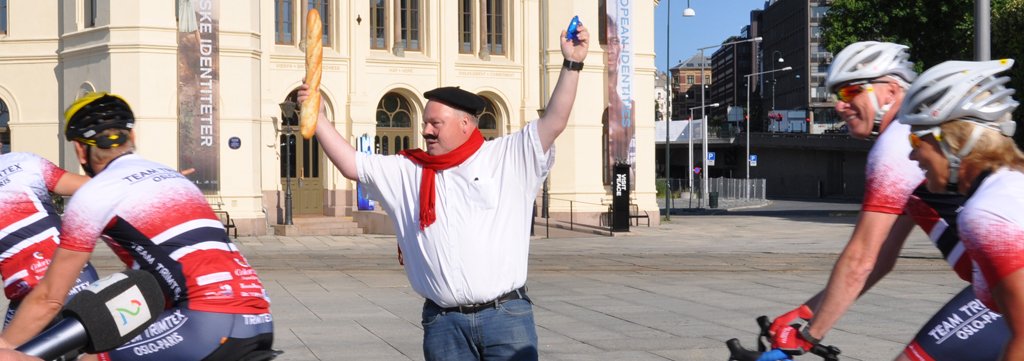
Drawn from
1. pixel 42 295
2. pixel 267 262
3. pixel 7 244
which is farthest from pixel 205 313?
pixel 267 262

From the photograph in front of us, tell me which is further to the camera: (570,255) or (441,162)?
(570,255)

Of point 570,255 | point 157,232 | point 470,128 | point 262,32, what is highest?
point 262,32

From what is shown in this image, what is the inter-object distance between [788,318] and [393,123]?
36701mm

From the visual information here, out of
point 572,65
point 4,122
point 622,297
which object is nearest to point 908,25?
point 4,122

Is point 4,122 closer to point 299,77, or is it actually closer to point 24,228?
point 299,77

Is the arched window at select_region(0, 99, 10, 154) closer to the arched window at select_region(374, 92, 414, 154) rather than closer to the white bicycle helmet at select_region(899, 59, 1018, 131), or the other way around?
the arched window at select_region(374, 92, 414, 154)

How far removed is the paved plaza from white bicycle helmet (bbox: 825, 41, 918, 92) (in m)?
5.37

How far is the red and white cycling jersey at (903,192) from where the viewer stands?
4766 millimetres

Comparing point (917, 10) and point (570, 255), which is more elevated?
point (917, 10)

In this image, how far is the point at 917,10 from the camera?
52750 millimetres

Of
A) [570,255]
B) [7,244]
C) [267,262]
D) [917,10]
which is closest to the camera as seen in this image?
[7,244]

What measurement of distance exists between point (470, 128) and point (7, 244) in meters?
2.30

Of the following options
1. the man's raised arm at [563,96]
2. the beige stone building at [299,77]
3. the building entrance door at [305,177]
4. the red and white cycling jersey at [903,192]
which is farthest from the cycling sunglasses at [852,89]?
the building entrance door at [305,177]

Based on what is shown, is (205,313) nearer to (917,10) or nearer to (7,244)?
(7,244)
